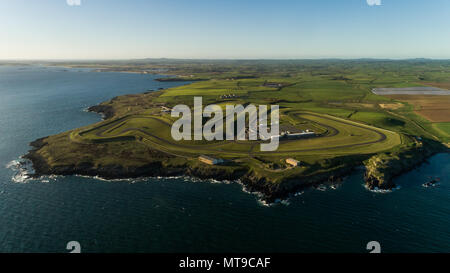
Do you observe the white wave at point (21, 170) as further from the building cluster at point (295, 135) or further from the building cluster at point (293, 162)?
the building cluster at point (295, 135)

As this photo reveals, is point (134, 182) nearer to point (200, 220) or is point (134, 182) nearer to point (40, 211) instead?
point (40, 211)

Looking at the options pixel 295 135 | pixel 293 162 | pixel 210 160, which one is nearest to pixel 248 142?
pixel 295 135

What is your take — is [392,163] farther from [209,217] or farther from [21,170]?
[21,170]

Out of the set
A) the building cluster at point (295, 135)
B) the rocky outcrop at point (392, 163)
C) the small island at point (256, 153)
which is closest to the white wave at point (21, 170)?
the small island at point (256, 153)

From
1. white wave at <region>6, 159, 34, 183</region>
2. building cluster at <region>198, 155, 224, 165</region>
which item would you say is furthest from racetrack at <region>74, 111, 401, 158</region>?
white wave at <region>6, 159, 34, 183</region>

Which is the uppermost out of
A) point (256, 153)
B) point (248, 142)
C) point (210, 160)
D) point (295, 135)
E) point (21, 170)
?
point (295, 135)

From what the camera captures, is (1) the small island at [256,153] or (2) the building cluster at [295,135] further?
(2) the building cluster at [295,135]

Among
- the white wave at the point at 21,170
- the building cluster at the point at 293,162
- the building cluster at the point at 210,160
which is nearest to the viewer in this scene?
the white wave at the point at 21,170

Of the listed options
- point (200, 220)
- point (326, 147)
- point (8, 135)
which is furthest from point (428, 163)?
point (8, 135)

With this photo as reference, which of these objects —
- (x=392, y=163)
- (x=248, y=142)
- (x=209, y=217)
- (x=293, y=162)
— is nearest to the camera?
(x=209, y=217)
